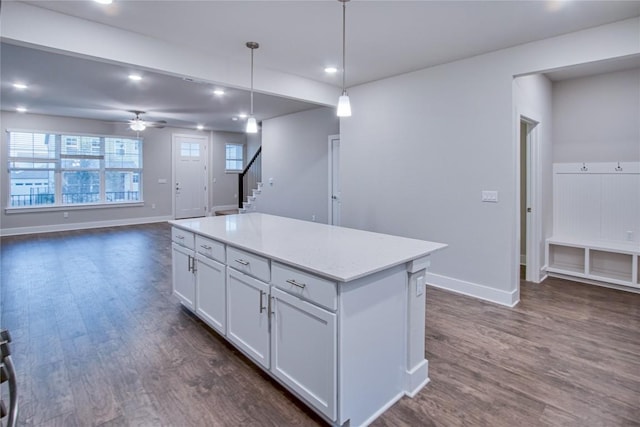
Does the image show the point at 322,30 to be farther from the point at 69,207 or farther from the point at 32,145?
the point at 69,207

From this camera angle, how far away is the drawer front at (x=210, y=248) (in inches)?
108

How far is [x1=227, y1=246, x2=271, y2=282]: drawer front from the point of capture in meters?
2.25

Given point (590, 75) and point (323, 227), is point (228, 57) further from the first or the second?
point (590, 75)

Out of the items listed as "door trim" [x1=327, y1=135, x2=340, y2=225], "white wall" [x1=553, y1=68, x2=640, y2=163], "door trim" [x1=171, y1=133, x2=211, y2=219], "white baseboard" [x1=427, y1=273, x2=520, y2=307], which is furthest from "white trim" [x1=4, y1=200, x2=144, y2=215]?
"white wall" [x1=553, y1=68, x2=640, y2=163]

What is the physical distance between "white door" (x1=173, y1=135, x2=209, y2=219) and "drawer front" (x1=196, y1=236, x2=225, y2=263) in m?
7.47

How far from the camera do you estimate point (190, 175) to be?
33.1 ft

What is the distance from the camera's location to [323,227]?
319 cm

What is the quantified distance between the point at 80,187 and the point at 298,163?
18.0 feet

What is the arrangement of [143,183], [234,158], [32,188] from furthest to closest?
[234,158] < [143,183] < [32,188]

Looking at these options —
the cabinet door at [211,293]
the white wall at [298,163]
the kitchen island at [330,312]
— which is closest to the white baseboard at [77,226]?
the white wall at [298,163]

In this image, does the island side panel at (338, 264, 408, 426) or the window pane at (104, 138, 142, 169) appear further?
the window pane at (104, 138, 142, 169)

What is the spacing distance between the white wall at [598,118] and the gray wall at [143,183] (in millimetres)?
8637

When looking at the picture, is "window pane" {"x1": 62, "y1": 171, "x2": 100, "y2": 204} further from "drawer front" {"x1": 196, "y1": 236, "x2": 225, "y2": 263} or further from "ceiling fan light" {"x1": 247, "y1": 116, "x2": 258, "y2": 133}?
"drawer front" {"x1": 196, "y1": 236, "x2": 225, "y2": 263}

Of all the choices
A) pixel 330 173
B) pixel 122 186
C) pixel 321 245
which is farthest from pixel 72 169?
pixel 321 245
